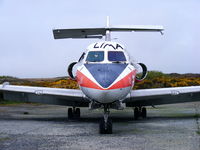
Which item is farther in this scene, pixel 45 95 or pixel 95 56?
pixel 45 95

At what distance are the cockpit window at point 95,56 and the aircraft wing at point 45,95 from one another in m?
1.83

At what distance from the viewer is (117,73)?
34.7ft

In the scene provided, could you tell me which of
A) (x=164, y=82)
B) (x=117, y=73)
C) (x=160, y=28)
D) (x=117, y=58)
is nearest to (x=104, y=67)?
(x=117, y=73)

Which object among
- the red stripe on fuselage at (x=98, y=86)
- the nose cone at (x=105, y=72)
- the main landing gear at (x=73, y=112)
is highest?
the nose cone at (x=105, y=72)

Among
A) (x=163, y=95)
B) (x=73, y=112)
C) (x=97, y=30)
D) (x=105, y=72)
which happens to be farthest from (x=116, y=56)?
(x=73, y=112)

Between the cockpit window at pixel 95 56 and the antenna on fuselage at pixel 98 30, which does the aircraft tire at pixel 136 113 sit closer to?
the antenna on fuselage at pixel 98 30

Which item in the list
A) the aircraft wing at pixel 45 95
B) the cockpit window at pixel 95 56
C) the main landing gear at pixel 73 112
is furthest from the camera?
the main landing gear at pixel 73 112

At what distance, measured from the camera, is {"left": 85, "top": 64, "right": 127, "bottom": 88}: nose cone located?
995cm

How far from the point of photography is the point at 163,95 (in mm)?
13977

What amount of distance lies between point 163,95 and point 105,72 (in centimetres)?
435

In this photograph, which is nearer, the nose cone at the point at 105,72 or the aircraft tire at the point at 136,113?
the nose cone at the point at 105,72

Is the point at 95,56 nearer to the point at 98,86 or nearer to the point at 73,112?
the point at 98,86

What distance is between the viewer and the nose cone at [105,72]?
9.95 metres

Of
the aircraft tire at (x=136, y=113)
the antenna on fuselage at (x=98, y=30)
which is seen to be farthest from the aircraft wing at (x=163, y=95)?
the antenna on fuselage at (x=98, y=30)
